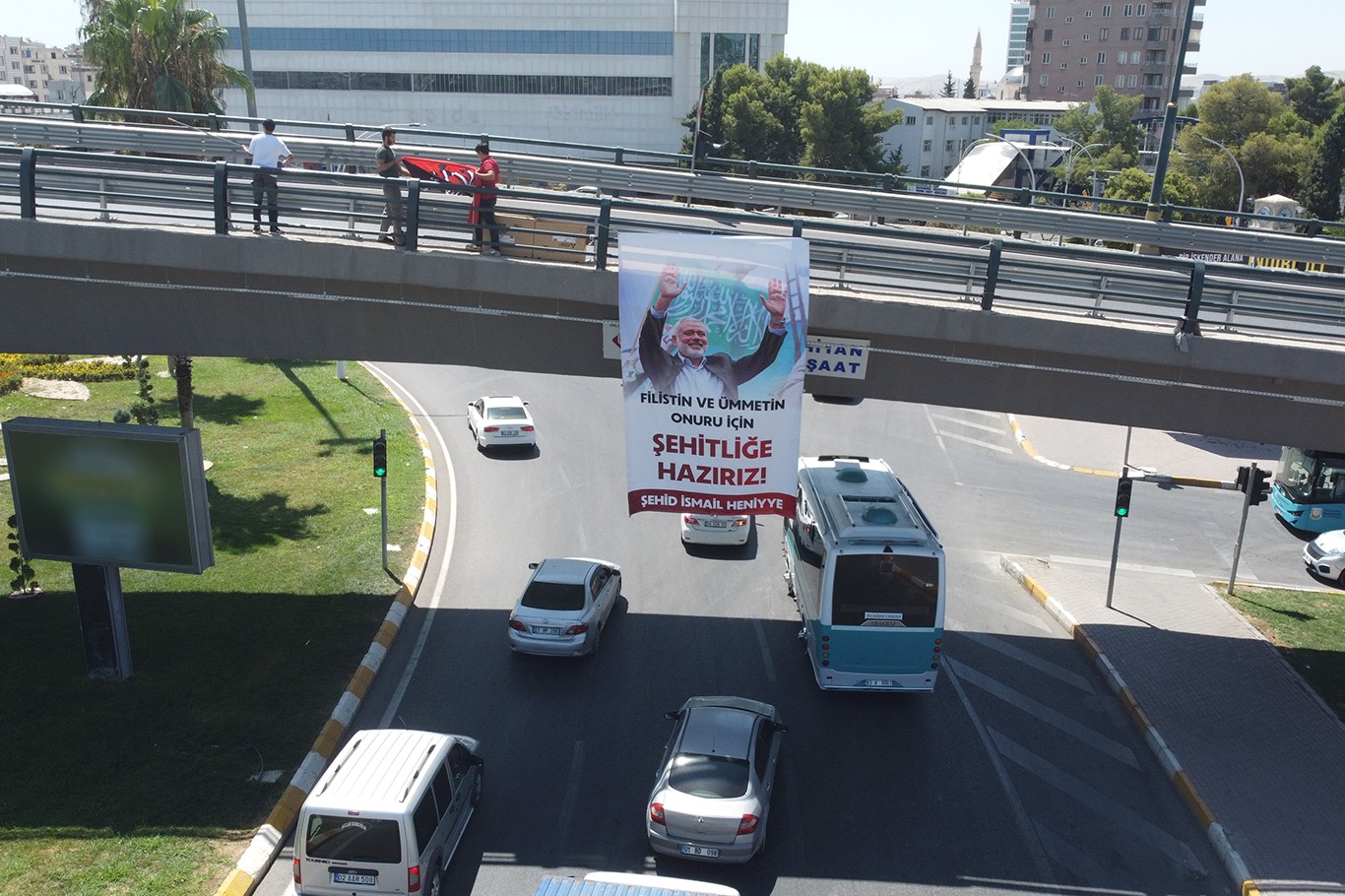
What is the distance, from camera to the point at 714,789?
1148 centimetres

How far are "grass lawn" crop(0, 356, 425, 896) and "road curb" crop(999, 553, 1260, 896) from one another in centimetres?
1078

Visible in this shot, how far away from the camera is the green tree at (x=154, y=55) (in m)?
29.8

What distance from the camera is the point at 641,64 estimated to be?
77688 mm

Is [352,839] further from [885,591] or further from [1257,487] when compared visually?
[1257,487]

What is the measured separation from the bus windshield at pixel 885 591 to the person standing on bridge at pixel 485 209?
623 cm

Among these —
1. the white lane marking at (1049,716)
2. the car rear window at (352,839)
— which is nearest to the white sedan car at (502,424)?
the white lane marking at (1049,716)

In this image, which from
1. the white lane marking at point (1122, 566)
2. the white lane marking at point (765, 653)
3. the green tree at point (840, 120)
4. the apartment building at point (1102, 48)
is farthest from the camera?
the apartment building at point (1102, 48)

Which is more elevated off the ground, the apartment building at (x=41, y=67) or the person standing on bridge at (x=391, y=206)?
the apartment building at (x=41, y=67)

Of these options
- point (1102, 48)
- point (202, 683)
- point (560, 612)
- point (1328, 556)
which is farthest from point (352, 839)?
point (1102, 48)

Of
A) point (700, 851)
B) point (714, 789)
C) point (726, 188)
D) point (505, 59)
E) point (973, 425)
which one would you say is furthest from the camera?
point (505, 59)

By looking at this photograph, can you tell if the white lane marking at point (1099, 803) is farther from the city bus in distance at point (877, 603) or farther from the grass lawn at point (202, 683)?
the grass lawn at point (202, 683)

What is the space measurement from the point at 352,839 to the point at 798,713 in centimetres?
694

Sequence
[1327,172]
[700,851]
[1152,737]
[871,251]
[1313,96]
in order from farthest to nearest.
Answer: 1. [1313,96]
2. [1327,172]
3. [1152,737]
4. [871,251]
5. [700,851]

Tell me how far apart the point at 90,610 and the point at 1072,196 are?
1917 cm
